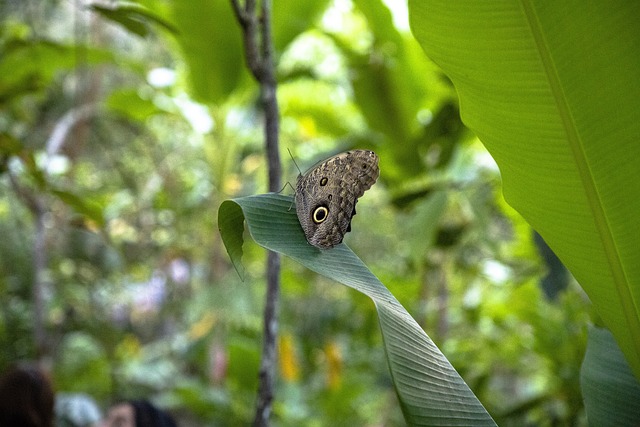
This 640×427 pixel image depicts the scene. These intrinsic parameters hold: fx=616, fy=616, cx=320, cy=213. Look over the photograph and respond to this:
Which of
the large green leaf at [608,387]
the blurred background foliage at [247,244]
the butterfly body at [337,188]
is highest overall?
the butterfly body at [337,188]

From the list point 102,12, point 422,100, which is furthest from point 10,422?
point 422,100

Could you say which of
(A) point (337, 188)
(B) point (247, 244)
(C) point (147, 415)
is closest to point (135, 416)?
(C) point (147, 415)

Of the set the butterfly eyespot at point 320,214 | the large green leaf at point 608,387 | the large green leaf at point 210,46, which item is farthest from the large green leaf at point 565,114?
the large green leaf at point 210,46

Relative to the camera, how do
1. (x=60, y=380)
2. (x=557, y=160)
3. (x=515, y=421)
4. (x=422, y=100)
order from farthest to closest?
(x=60, y=380)
(x=422, y=100)
(x=515, y=421)
(x=557, y=160)

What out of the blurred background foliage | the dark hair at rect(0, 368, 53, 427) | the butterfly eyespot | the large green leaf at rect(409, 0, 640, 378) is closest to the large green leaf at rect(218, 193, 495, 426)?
the butterfly eyespot

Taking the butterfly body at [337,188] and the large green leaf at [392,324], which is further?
the butterfly body at [337,188]

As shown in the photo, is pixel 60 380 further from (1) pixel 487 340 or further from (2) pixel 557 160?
(2) pixel 557 160

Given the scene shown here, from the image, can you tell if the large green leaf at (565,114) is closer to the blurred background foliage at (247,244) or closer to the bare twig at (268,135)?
the bare twig at (268,135)

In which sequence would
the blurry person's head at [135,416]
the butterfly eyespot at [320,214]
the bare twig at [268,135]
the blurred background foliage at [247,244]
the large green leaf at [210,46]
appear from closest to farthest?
the butterfly eyespot at [320,214]
the bare twig at [268,135]
the blurry person's head at [135,416]
the blurred background foliage at [247,244]
the large green leaf at [210,46]
